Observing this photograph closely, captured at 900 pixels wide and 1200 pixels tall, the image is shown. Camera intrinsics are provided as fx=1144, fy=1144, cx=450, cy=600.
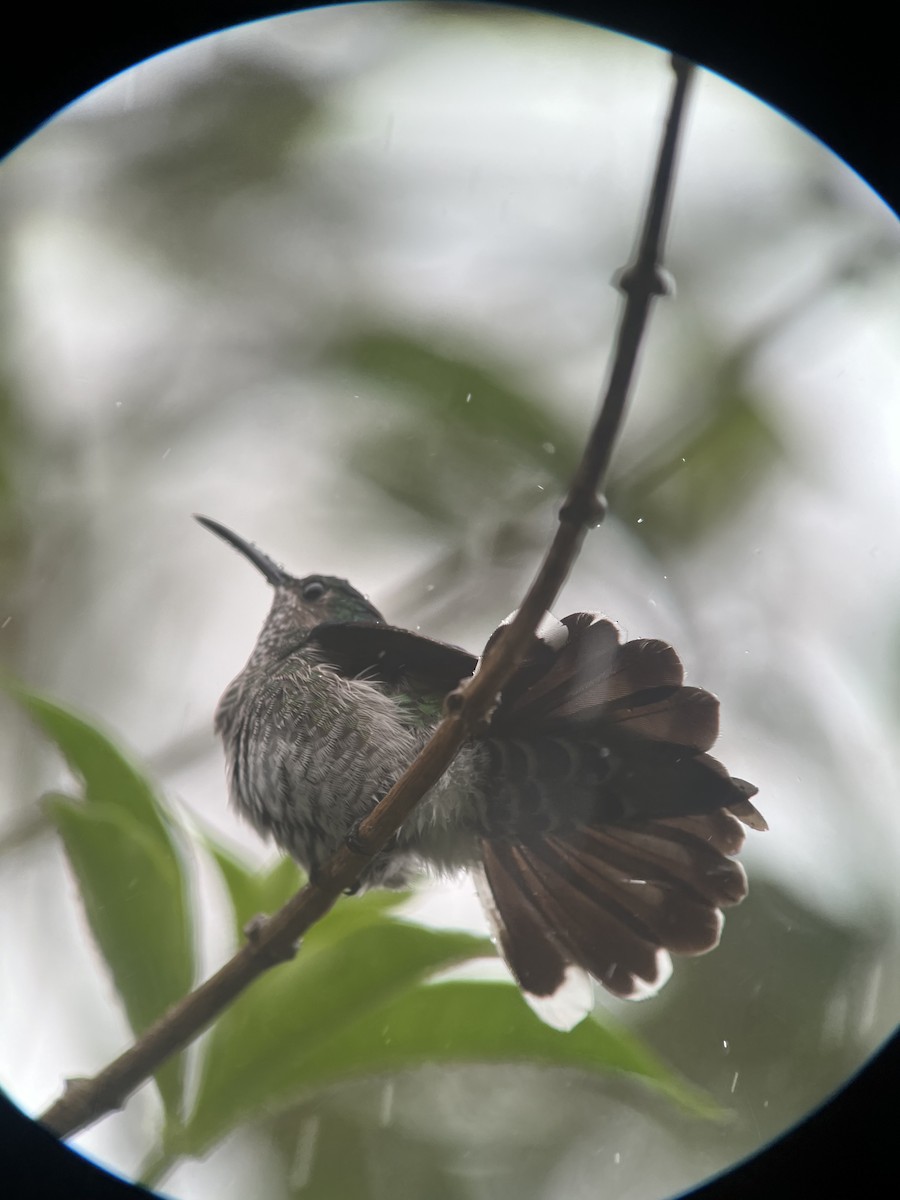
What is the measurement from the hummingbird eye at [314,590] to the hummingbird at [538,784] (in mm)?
109

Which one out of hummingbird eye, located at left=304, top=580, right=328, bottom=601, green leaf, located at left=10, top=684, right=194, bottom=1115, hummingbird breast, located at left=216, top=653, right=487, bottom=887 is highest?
hummingbird eye, located at left=304, top=580, right=328, bottom=601

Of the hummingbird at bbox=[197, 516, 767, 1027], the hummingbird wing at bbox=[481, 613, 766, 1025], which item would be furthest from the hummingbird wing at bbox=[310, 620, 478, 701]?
the hummingbird wing at bbox=[481, 613, 766, 1025]

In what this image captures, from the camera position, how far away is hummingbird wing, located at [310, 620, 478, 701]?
1.74 metres

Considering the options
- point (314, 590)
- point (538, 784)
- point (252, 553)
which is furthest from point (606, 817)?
point (314, 590)

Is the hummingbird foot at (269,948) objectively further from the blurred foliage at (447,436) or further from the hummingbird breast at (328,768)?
the blurred foliage at (447,436)

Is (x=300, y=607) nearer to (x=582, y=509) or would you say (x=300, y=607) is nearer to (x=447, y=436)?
(x=447, y=436)

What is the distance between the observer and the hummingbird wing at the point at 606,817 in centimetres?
159

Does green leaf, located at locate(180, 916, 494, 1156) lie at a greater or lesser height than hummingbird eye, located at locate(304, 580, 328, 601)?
lesser

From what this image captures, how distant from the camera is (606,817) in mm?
1765

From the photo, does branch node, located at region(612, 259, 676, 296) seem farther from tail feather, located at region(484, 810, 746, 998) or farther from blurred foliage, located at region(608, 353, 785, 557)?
tail feather, located at region(484, 810, 746, 998)

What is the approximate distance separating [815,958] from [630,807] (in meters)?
0.34

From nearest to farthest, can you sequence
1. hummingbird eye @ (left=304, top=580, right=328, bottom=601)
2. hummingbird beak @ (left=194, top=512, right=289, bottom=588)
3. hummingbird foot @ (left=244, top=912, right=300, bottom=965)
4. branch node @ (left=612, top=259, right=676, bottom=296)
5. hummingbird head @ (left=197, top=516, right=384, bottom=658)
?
1. branch node @ (left=612, top=259, right=676, bottom=296)
2. hummingbird foot @ (left=244, top=912, right=300, bottom=965)
3. hummingbird beak @ (left=194, top=512, right=289, bottom=588)
4. hummingbird head @ (left=197, top=516, right=384, bottom=658)
5. hummingbird eye @ (left=304, top=580, right=328, bottom=601)

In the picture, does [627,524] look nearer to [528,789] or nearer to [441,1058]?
[528,789]

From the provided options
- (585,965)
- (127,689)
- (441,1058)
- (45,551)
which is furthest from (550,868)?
(45,551)
